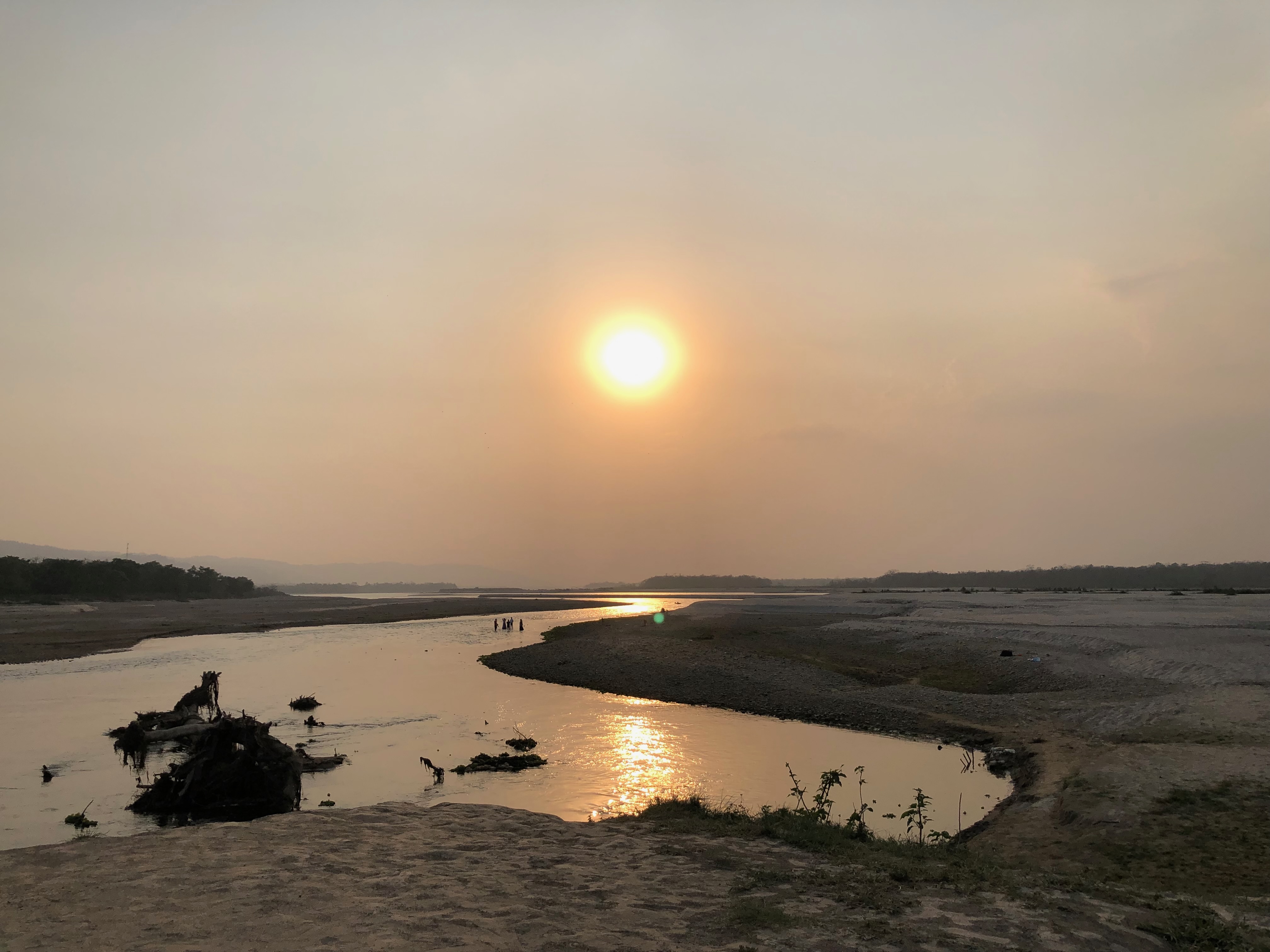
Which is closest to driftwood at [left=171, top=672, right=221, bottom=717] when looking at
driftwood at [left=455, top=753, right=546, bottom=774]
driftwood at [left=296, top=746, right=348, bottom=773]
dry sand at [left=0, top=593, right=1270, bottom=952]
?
driftwood at [left=296, top=746, right=348, bottom=773]

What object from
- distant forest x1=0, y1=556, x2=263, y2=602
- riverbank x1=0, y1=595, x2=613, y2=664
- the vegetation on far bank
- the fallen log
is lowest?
riverbank x1=0, y1=595, x2=613, y2=664

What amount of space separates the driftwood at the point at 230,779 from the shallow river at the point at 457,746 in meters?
0.70

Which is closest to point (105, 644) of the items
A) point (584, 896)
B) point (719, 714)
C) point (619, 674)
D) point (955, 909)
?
point (619, 674)

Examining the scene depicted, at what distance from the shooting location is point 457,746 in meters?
25.1

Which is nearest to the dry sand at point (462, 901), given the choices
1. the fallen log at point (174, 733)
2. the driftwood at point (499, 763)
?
the driftwood at point (499, 763)

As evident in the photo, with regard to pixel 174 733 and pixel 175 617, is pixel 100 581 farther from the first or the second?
pixel 174 733

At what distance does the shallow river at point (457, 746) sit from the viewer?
1867cm

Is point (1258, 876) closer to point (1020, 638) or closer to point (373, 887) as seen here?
point (373, 887)

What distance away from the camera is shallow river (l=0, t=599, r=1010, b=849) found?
18.7 metres

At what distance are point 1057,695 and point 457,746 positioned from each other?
24.8 meters

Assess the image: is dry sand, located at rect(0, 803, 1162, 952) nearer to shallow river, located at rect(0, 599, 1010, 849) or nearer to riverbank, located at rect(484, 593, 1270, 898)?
shallow river, located at rect(0, 599, 1010, 849)

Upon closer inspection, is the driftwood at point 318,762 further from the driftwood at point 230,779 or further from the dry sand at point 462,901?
the dry sand at point 462,901

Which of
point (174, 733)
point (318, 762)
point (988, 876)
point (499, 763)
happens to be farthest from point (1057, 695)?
point (174, 733)

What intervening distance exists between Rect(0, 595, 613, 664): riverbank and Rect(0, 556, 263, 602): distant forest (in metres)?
5.02
